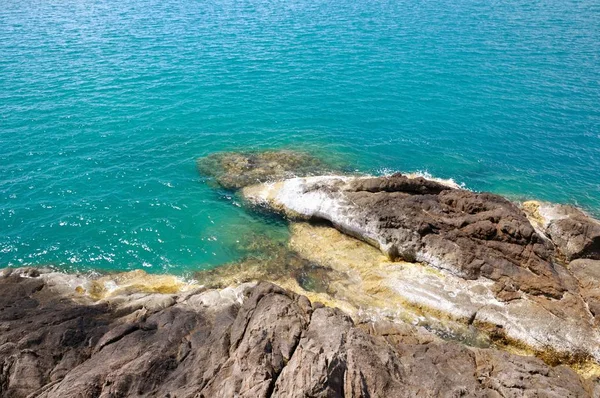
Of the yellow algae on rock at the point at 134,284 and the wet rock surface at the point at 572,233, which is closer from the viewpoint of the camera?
the yellow algae on rock at the point at 134,284

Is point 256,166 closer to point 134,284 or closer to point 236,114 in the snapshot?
point 236,114

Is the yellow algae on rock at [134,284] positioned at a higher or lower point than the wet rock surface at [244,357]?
lower

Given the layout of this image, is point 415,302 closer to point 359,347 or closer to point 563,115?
point 359,347

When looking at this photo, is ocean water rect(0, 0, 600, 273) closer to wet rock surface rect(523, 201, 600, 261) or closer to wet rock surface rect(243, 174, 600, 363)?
wet rock surface rect(523, 201, 600, 261)

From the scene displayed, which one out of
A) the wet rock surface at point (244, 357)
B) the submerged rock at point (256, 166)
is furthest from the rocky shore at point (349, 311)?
the submerged rock at point (256, 166)

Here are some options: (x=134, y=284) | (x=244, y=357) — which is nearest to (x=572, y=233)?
(x=244, y=357)

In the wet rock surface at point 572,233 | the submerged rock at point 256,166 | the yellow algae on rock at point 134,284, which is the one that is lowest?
the yellow algae on rock at point 134,284

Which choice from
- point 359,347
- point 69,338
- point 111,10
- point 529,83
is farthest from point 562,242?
point 111,10

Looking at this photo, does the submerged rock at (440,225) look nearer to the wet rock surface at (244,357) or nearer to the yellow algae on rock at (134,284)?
the wet rock surface at (244,357)
